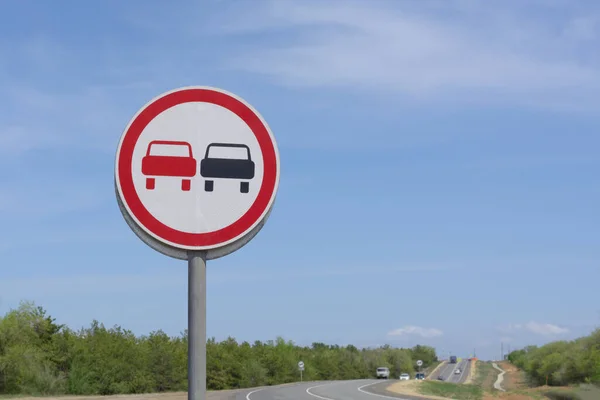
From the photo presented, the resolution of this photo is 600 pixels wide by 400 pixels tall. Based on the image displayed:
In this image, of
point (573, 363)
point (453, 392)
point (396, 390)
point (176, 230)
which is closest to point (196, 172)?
point (176, 230)

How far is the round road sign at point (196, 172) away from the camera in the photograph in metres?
3.32

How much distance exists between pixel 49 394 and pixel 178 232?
56.9m

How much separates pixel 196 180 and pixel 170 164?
129mm

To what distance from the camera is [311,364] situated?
115 meters

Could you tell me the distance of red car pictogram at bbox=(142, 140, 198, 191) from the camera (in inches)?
132

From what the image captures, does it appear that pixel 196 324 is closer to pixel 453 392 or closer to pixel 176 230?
pixel 176 230

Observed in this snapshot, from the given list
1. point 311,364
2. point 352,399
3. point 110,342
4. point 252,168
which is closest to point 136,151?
point 252,168

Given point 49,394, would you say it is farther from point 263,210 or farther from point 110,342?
point 263,210

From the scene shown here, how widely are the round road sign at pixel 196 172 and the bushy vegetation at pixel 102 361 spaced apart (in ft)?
181

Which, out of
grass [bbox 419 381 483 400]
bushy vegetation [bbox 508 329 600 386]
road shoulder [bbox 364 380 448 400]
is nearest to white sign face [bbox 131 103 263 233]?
road shoulder [bbox 364 380 448 400]

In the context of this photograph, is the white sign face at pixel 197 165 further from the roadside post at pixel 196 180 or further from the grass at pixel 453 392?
the grass at pixel 453 392

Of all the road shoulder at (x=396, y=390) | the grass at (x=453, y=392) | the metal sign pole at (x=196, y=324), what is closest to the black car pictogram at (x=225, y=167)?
the metal sign pole at (x=196, y=324)

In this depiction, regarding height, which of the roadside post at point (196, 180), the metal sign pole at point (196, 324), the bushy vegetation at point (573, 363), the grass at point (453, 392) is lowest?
the metal sign pole at point (196, 324)

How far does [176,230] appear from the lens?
3.30m
